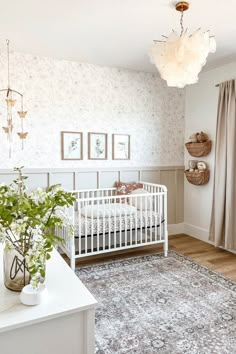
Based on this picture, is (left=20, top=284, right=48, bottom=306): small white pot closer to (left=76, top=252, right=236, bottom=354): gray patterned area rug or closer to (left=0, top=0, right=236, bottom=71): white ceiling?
(left=76, top=252, right=236, bottom=354): gray patterned area rug

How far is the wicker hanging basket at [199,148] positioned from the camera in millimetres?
3791

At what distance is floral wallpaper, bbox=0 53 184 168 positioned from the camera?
332 cm

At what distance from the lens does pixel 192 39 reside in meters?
1.84

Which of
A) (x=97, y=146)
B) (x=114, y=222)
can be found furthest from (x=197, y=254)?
(x=97, y=146)

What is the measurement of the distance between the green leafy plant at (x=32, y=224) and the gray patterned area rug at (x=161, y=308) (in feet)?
3.36

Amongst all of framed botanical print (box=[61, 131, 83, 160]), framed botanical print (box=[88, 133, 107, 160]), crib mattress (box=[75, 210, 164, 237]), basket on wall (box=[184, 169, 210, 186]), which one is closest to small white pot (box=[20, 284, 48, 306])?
crib mattress (box=[75, 210, 164, 237])

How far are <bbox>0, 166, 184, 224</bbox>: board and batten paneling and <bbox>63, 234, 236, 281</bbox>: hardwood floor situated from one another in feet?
1.82

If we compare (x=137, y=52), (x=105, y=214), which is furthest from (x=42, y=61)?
(x=105, y=214)

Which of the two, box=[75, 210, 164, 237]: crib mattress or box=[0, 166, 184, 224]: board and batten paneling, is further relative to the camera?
box=[0, 166, 184, 224]: board and batten paneling

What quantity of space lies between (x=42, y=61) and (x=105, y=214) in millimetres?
1999

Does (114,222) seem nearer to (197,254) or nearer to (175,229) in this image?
(197,254)

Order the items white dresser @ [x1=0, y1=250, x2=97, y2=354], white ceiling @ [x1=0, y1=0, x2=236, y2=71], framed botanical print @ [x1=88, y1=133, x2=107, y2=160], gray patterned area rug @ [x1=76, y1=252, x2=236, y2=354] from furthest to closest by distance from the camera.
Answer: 1. framed botanical print @ [x1=88, y1=133, x2=107, y2=160]
2. white ceiling @ [x1=0, y1=0, x2=236, y2=71]
3. gray patterned area rug @ [x1=76, y1=252, x2=236, y2=354]
4. white dresser @ [x1=0, y1=250, x2=97, y2=354]

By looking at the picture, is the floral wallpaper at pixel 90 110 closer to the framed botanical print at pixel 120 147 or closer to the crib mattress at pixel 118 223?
the framed botanical print at pixel 120 147

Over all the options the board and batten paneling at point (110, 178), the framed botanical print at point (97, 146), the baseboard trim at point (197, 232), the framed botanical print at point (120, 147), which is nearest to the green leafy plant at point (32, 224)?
the board and batten paneling at point (110, 178)
